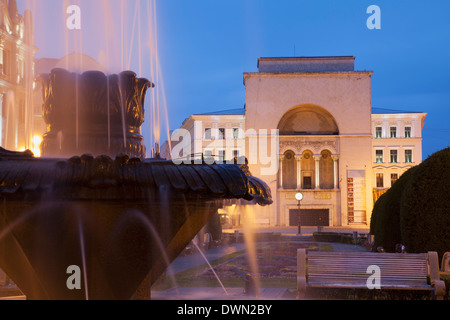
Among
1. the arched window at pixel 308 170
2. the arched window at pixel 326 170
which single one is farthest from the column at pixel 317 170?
the arched window at pixel 308 170

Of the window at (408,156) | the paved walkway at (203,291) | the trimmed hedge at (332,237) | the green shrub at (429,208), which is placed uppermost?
the window at (408,156)

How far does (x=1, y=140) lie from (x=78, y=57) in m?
23.6

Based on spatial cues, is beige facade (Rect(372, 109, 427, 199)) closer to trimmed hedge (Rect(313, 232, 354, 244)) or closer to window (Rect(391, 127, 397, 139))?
window (Rect(391, 127, 397, 139))

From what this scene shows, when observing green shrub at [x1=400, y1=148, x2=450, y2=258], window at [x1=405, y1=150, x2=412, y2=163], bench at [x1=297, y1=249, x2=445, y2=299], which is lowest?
bench at [x1=297, y1=249, x2=445, y2=299]

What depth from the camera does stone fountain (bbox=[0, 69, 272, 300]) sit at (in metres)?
3.77

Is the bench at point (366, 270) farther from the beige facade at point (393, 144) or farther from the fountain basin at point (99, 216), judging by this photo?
the beige facade at point (393, 144)

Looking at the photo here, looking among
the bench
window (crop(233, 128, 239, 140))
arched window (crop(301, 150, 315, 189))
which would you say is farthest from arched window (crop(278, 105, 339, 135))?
the bench

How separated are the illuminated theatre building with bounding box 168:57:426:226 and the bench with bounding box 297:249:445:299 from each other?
35436 mm

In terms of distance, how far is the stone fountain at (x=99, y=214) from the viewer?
3.77 metres

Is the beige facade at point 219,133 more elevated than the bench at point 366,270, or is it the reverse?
the beige facade at point 219,133

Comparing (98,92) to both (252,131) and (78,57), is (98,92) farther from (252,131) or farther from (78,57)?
(252,131)

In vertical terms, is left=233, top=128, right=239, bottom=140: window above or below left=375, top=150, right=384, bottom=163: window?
above

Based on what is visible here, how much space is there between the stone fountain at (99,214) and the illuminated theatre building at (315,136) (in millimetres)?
39650

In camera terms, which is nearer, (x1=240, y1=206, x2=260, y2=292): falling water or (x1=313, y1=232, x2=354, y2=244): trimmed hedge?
(x1=240, y1=206, x2=260, y2=292): falling water
